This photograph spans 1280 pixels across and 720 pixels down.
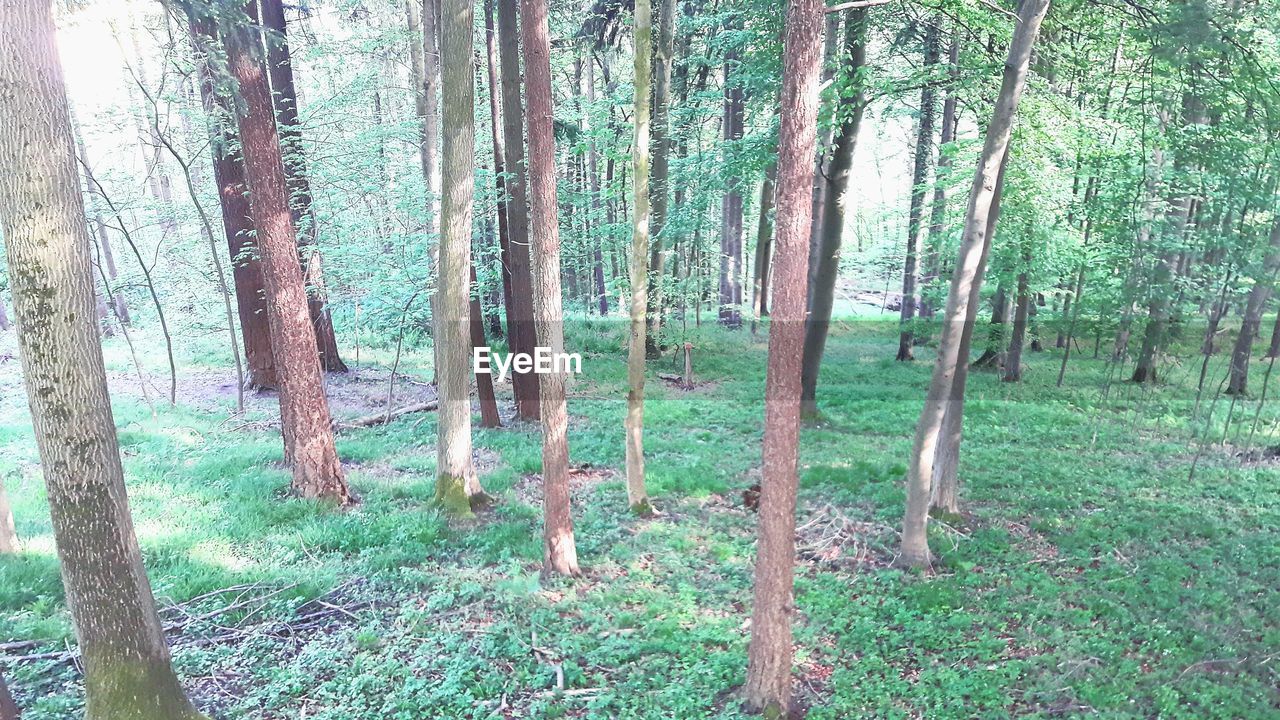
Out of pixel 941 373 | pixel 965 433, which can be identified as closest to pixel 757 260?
pixel 965 433

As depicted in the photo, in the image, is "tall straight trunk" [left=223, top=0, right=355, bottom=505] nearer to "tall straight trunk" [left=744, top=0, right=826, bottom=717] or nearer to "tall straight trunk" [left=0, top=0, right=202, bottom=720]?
"tall straight trunk" [left=0, top=0, right=202, bottom=720]

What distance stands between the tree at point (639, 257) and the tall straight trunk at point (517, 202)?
293 centimetres

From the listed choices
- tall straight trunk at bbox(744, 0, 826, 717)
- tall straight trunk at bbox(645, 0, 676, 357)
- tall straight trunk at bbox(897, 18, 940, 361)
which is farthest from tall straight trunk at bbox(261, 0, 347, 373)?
tall straight trunk at bbox(897, 18, 940, 361)

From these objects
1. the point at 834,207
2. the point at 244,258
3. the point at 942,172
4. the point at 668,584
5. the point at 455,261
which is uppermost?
the point at 942,172

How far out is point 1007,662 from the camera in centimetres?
517

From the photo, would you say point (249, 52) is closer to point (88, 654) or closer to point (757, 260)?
point (88, 654)

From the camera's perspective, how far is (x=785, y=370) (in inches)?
169

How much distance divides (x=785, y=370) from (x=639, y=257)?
399cm

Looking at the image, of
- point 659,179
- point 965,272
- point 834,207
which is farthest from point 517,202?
point 965,272

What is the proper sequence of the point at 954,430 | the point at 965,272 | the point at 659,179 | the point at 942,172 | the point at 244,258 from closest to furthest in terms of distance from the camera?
1. the point at 965,272
2. the point at 954,430
3. the point at 244,258
4. the point at 942,172
5. the point at 659,179

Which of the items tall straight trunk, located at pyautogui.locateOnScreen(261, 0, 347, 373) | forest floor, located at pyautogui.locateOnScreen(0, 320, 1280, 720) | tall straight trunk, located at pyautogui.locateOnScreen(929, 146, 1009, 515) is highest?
tall straight trunk, located at pyautogui.locateOnScreen(261, 0, 347, 373)

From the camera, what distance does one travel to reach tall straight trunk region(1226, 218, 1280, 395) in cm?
983

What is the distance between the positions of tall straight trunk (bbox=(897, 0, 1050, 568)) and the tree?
307 cm

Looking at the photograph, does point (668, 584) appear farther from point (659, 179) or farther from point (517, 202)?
point (659, 179)
